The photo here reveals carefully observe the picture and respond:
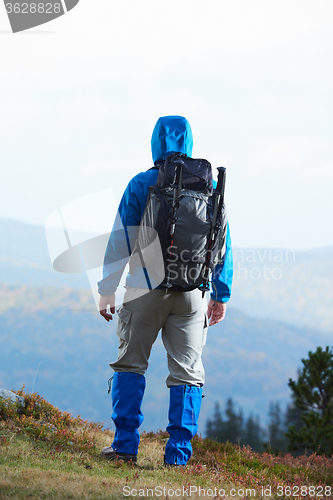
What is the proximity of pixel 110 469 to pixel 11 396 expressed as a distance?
2.52 m

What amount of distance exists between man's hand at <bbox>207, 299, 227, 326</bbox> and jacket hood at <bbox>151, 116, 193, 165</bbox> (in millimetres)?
1801

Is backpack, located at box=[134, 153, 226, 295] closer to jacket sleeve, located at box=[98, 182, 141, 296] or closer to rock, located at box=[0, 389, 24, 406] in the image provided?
jacket sleeve, located at box=[98, 182, 141, 296]

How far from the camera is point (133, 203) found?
16.5ft

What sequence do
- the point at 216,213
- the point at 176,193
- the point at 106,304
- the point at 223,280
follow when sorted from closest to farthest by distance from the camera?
the point at 176,193 < the point at 216,213 < the point at 106,304 < the point at 223,280

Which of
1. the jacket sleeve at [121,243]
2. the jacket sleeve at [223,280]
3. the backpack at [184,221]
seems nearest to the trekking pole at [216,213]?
the backpack at [184,221]

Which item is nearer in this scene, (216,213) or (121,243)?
(216,213)

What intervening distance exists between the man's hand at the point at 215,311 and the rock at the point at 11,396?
3.14 meters

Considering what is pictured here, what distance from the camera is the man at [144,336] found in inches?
194

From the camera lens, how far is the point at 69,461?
4926mm

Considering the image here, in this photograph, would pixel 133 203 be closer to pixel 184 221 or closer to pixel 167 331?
pixel 184 221

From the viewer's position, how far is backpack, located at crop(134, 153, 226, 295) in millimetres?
4699

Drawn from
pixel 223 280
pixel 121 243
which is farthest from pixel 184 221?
pixel 223 280

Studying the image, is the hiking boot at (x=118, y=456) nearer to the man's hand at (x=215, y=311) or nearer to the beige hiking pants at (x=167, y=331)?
the beige hiking pants at (x=167, y=331)

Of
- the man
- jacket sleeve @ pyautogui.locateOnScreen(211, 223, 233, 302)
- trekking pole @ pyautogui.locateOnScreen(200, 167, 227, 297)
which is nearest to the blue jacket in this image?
the man
